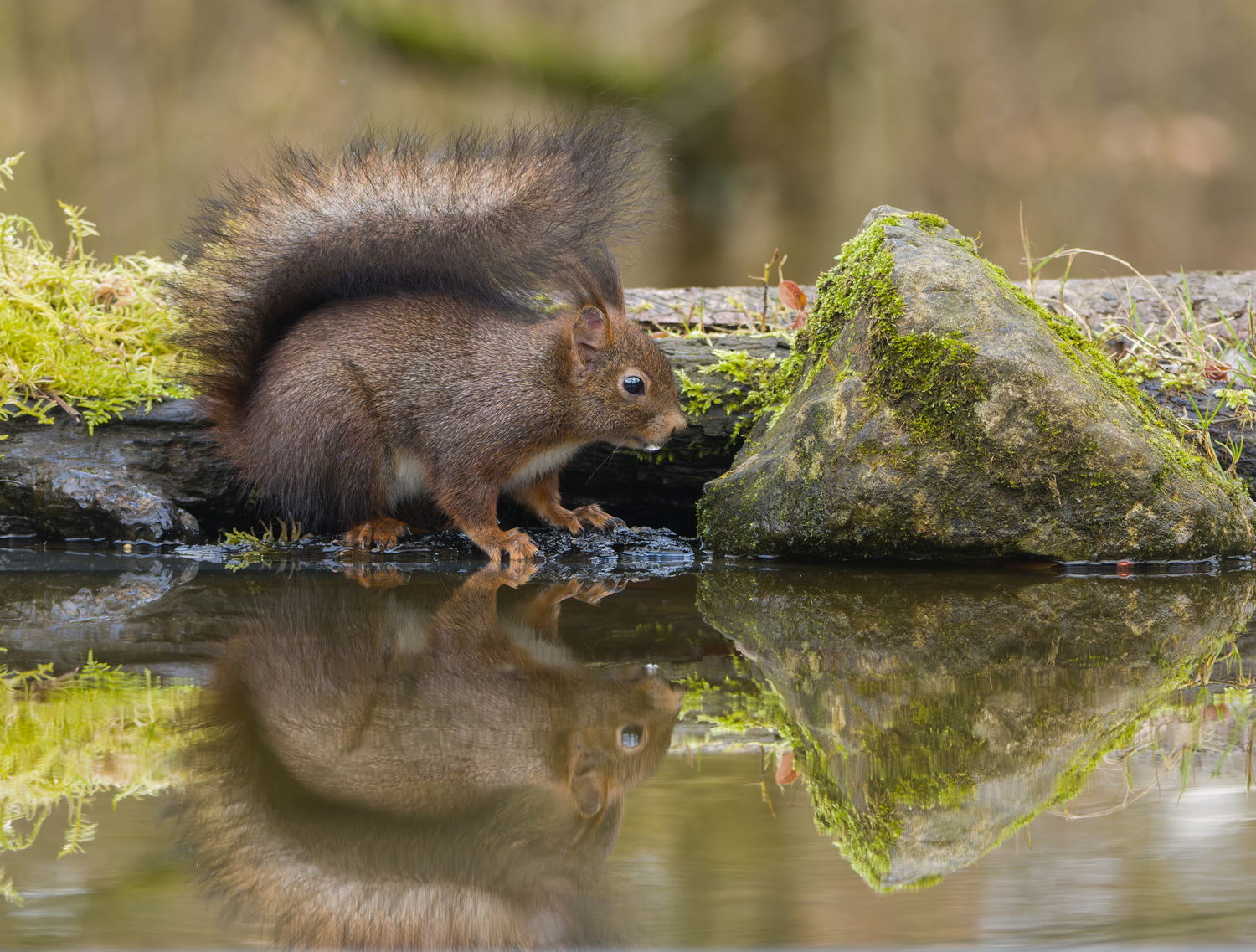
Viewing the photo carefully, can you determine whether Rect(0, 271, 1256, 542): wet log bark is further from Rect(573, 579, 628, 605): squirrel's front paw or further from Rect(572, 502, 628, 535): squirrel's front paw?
Rect(573, 579, 628, 605): squirrel's front paw

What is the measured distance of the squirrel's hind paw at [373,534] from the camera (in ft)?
13.5

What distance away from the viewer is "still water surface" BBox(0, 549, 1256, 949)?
1.17 m

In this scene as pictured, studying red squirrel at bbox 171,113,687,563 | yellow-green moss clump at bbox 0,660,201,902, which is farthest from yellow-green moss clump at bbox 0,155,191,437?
yellow-green moss clump at bbox 0,660,201,902

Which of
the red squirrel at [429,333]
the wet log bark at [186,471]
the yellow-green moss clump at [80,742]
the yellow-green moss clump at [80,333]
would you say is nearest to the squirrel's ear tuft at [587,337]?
the red squirrel at [429,333]

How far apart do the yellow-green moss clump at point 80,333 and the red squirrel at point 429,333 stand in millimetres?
464

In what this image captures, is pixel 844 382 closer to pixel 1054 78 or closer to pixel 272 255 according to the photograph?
pixel 272 255

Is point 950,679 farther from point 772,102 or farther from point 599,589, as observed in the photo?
point 772,102

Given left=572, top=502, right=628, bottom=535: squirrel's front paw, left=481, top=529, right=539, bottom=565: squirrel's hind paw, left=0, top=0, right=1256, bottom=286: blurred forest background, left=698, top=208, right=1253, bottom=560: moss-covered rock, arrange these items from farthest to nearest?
1. left=0, top=0, right=1256, bottom=286: blurred forest background
2. left=572, top=502, right=628, bottom=535: squirrel's front paw
3. left=481, top=529, right=539, bottom=565: squirrel's hind paw
4. left=698, top=208, right=1253, bottom=560: moss-covered rock

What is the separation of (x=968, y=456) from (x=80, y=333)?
3.70m

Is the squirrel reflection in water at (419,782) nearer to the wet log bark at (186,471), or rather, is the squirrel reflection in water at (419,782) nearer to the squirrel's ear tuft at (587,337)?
the squirrel's ear tuft at (587,337)

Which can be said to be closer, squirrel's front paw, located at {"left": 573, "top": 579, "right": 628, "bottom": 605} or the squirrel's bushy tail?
squirrel's front paw, located at {"left": 573, "top": 579, "right": 628, "bottom": 605}

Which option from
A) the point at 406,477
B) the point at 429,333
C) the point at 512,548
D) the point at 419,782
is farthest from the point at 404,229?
the point at 419,782

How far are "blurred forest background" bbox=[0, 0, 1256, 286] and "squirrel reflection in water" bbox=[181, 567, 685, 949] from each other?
784 centimetres

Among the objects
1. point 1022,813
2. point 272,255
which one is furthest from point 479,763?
point 272,255
